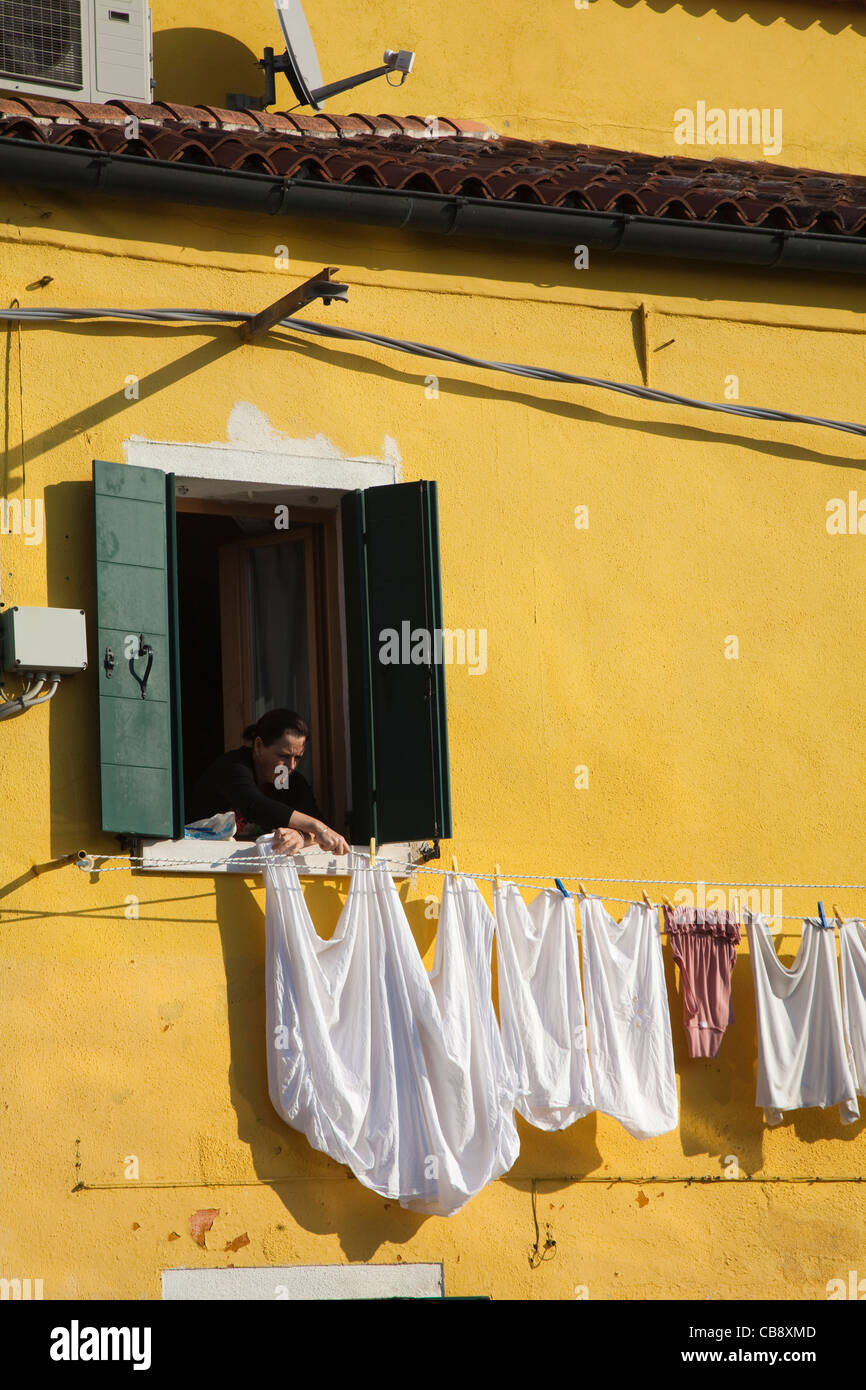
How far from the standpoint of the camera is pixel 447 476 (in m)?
9.02

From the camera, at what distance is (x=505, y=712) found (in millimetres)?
8914

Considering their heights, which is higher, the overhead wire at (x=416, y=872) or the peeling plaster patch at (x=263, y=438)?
the peeling plaster patch at (x=263, y=438)

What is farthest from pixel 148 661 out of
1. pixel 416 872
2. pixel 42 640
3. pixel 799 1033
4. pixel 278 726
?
pixel 799 1033

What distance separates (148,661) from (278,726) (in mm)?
674

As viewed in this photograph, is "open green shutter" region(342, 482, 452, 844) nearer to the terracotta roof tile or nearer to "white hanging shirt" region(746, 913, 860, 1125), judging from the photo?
the terracotta roof tile

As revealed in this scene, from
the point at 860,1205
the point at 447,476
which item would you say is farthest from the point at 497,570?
the point at 860,1205

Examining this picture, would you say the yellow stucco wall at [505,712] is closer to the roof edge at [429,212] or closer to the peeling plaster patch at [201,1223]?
A: the peeling plaster patch at [201,1223]

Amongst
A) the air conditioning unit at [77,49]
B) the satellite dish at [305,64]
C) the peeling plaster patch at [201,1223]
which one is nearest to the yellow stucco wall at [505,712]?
the peeling plaster patch at [201,1223]

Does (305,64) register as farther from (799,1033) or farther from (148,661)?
(799,1033)

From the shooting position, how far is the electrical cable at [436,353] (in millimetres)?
8391

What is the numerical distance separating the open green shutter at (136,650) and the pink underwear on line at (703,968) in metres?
2.29

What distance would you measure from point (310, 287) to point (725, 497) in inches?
99.5

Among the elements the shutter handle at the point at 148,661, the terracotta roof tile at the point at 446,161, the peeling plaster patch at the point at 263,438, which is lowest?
the shutter handle at the point at 148,661
